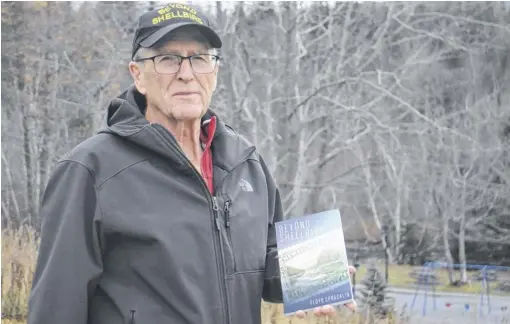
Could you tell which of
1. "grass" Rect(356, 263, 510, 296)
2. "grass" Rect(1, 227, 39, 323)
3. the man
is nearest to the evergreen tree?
"grass" Rect(356, 263, 510, 296)

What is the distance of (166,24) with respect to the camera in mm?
1608

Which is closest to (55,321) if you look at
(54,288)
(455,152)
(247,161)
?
(54,288)

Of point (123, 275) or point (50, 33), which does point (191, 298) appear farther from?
point (50, 33)

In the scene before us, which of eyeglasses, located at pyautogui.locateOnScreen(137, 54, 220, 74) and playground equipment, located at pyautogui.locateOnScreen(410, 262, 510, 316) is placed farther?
playground equipment, located at pyautogui.locateOnScreen(410, 262, 510, 316)

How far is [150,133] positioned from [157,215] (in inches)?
8.4

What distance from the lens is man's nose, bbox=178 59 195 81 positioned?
161 centimetres

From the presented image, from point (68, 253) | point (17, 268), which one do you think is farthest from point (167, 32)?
point (17, 268)

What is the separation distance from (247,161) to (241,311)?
462 millimetres

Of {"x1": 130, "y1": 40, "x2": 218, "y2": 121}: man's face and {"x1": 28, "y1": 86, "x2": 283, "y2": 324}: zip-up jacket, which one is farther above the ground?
{"x1": 130, "y1": 40, "x2": 218, "y2": 121}: man's face

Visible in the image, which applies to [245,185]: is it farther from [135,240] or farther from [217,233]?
[135,240]

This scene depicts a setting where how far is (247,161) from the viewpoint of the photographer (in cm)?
182

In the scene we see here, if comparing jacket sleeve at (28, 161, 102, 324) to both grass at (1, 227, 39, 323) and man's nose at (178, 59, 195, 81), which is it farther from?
grass at (1, 227, 39, 323)

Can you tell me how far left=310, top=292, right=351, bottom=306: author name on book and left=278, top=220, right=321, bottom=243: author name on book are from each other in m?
0.17

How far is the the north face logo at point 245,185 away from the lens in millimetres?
1728
